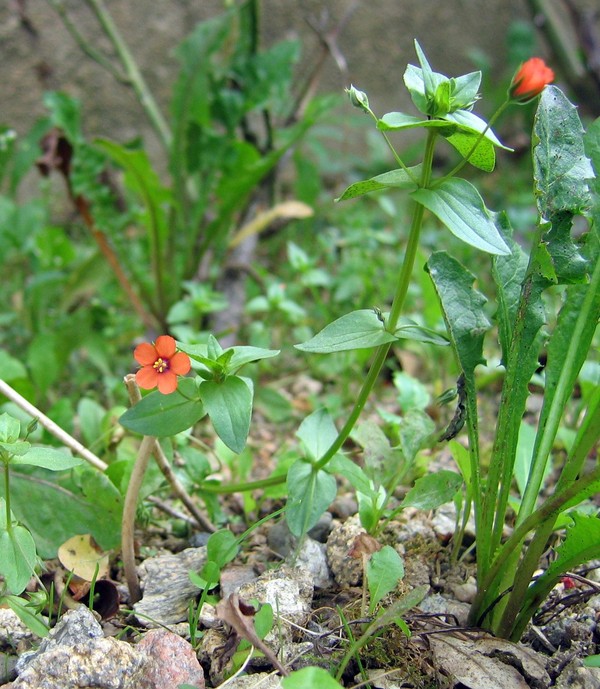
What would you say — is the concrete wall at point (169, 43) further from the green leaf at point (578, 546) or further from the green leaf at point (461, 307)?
the green leaf at point (578, 546)

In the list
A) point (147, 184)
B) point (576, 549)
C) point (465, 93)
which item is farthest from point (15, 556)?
point (147, 184)

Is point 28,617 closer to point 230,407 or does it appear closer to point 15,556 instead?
point 15,556

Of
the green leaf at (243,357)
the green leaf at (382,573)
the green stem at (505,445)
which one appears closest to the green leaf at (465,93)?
the green stem at (505,445)

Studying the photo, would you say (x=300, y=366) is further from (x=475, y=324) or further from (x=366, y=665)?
(x=366, y=665)

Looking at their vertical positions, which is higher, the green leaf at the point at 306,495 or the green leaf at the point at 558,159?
the green leaf at the point at 558,159

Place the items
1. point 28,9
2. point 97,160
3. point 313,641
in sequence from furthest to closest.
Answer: point 28,9, point 97,160, point 313,641

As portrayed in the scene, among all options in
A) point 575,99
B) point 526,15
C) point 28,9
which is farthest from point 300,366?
point 526,15
